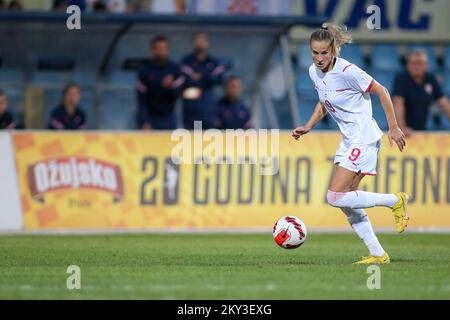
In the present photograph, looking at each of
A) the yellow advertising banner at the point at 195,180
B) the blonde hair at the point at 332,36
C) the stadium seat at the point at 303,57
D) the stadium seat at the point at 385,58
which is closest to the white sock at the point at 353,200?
the blonde hair at the point at 332,36

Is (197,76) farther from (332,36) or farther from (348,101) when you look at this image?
(332,36)

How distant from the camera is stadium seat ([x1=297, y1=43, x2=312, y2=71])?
22.7 m

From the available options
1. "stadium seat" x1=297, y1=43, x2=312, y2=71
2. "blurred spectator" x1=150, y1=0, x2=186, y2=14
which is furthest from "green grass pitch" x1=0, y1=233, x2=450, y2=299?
"stadium seat" x1=297, y1=43, x2=312, y2=71

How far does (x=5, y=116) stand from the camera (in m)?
17.4

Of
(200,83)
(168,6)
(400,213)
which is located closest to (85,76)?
(200,83)

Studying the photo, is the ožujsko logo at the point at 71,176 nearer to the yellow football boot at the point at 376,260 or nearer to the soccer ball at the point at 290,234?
the soccer ball at the point at 290,234

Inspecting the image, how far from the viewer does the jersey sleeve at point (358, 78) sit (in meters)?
10.6

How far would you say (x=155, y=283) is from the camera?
29.7ft

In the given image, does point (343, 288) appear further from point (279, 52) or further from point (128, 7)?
point (128, 7)

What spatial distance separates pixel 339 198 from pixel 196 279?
190cm

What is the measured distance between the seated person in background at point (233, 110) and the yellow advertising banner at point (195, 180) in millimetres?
1468
